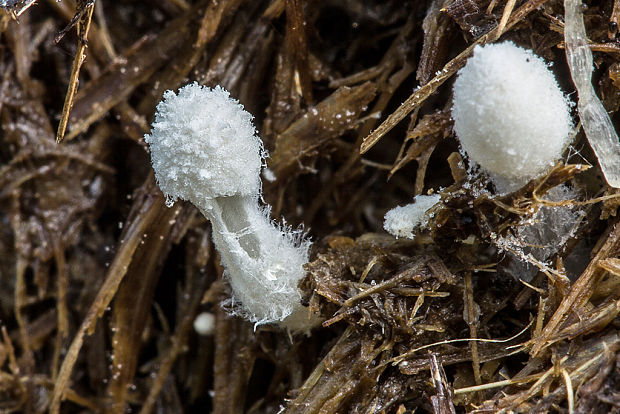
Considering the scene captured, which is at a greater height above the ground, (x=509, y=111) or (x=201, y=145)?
(x=201, y=145)

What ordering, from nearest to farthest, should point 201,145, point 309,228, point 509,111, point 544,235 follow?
1. point 509,111
2. point 201,145
3. point 544,235
4. point 309,228

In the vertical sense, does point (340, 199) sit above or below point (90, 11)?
below

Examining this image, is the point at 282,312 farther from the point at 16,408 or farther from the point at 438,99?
the point at 16,408

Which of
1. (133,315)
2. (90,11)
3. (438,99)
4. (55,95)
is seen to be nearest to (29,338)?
(133,315)

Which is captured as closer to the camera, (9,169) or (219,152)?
(219,152)

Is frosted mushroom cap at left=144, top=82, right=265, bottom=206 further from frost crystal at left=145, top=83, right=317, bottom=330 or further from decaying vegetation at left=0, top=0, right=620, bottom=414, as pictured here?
decaying vegetation at left=0, top=0, right=620, bottom=414

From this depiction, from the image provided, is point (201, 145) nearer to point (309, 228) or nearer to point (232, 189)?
point (232, 189)

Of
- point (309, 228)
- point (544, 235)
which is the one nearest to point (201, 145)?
point (309, 228)
